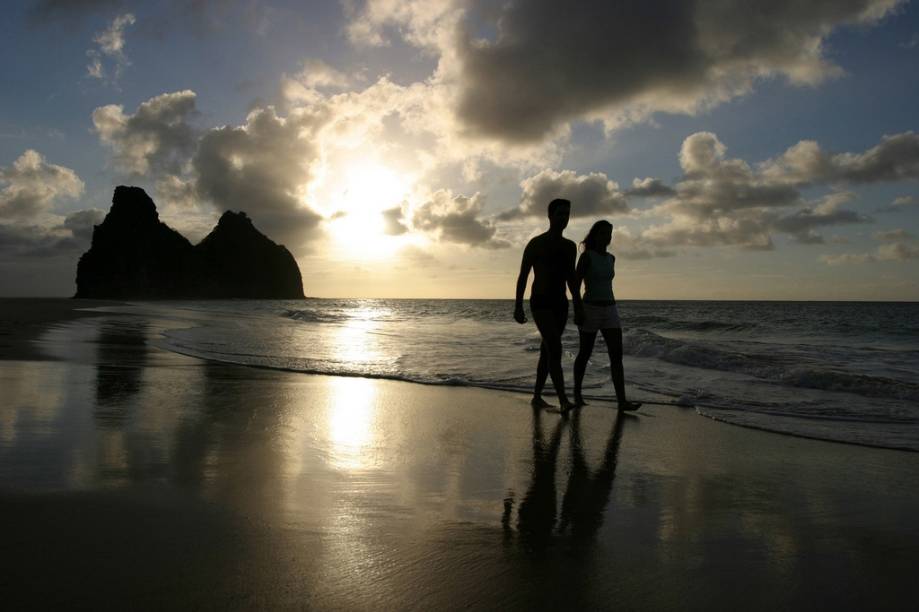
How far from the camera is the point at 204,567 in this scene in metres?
1.82

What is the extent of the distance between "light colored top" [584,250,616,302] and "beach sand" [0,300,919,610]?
1.57 m

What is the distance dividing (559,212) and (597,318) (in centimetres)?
117

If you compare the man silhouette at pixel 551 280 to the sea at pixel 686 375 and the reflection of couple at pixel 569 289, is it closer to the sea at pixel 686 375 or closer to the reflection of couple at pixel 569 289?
the reflection of couple at pixel 569 289

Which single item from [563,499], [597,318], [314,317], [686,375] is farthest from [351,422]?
[314,317]

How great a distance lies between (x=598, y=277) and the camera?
231 inches

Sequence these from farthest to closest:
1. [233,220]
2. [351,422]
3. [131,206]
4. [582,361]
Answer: [233,220] < [131,206] < [582,361] < [351,422]

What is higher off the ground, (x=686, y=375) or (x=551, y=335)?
(x=551, y=335)

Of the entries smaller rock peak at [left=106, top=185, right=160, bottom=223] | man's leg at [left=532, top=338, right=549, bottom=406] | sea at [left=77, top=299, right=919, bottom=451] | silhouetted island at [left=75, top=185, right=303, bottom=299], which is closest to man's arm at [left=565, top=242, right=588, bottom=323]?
man's leg at [left=532, top=338, right=549, bottom=406]

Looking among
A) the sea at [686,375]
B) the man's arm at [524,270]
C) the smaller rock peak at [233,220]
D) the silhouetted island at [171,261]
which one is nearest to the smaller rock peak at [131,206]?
the silhouetted island at [171,261]

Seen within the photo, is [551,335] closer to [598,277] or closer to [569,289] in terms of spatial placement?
[569,289]

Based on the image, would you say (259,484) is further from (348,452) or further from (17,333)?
(17,333)

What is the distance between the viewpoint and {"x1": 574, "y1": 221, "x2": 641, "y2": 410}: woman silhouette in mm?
5797

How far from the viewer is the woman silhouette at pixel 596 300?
19.0ft

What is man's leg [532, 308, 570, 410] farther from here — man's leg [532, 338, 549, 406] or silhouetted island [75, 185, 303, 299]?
silhouetted island [75, 185, 303, 299]
